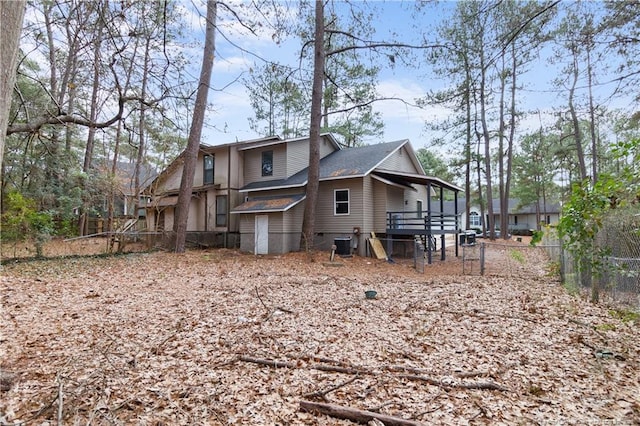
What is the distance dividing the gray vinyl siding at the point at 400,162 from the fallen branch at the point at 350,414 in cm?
1378

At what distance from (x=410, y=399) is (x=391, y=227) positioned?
1231 cm

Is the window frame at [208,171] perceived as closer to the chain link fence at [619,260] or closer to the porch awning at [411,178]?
the porch awning at [411,178]

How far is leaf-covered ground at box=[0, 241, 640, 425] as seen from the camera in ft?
8.85

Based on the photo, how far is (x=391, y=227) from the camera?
1488 centimetres

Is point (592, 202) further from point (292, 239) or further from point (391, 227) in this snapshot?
point (292, 239)

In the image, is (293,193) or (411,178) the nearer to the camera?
(411,178)

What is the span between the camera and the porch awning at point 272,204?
48.8 feet

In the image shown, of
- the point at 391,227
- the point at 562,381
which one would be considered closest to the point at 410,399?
the point at 562,381

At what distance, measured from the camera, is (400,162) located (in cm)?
1777

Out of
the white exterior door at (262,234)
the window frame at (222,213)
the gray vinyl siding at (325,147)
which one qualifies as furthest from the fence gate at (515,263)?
the window frame at (222,213)

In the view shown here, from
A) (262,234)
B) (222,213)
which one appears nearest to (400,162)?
(262,234)

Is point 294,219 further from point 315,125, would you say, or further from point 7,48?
point 7,48

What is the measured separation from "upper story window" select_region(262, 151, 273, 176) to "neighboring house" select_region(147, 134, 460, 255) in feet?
0.18

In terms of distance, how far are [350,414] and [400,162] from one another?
640 inches
